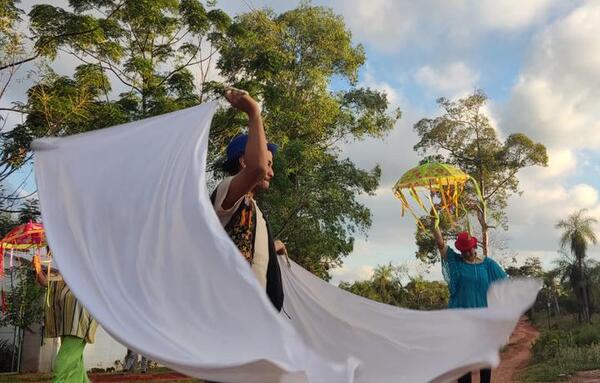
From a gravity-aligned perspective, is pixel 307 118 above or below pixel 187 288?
above

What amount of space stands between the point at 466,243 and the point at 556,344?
13.9 m

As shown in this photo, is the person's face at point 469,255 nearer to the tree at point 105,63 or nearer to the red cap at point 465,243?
the red cap at point 465,243

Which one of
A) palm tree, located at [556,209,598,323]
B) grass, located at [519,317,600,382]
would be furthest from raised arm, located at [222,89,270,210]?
palm tree, located at [556,209,598,323]

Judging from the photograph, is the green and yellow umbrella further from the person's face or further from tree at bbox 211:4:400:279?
tree at bbox 211:4:400:279

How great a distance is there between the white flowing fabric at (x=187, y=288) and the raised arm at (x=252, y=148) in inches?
7.6

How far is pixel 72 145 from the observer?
279 cm

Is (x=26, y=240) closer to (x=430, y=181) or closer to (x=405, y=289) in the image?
(x=430, y=181)

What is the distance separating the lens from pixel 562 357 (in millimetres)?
16188

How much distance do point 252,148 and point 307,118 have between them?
19.9m

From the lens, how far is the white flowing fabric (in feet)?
6.84

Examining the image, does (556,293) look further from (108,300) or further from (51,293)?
(108,300)

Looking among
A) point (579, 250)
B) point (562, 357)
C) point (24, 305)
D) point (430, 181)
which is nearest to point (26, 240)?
point (430, 181)

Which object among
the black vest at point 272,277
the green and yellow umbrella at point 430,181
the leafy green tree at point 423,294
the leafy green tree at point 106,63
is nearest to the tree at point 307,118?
the leafy green tree at point 106,63

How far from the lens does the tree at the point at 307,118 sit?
1855 centimetres
